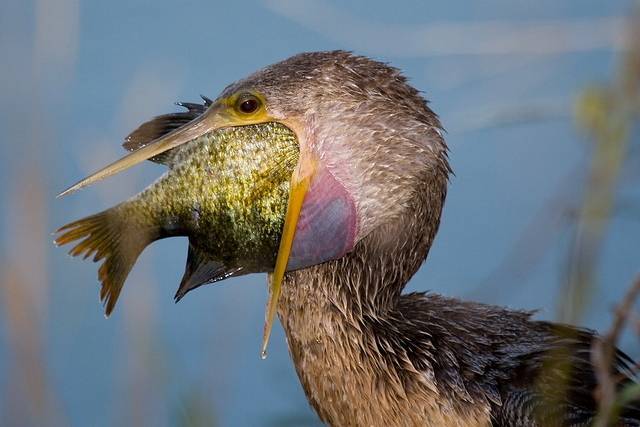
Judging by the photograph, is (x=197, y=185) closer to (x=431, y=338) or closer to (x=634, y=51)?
(x=431, y=338)

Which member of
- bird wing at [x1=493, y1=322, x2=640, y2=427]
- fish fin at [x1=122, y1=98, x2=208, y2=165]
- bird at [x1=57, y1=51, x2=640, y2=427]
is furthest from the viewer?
fish fin at [x1=122, y1=98, x2=208, y2=165]

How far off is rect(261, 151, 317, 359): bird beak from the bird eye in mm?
170

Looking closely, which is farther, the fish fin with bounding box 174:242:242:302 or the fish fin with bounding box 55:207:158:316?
the fish fin with bounding box 174:242:242:302

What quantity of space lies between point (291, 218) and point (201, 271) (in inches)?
11.5

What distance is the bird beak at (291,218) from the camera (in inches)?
128

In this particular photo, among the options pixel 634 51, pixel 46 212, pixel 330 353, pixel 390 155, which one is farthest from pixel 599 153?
pixel 46 212

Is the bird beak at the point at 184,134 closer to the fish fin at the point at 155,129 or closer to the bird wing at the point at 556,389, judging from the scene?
the fish fin at the point at 155,129

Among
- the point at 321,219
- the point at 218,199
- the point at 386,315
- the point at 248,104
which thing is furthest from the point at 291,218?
the point at 386,315

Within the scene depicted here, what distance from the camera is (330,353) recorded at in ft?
11.3

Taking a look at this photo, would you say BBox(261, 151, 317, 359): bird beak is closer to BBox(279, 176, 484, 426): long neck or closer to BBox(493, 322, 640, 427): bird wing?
BBox(279, 176, 484, 426): long neck

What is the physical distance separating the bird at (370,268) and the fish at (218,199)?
4 centimetres

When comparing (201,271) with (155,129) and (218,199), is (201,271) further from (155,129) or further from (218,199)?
(155,129)

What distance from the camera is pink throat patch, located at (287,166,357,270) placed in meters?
3.32

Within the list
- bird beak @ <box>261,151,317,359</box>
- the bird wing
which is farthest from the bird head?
the bird wing
